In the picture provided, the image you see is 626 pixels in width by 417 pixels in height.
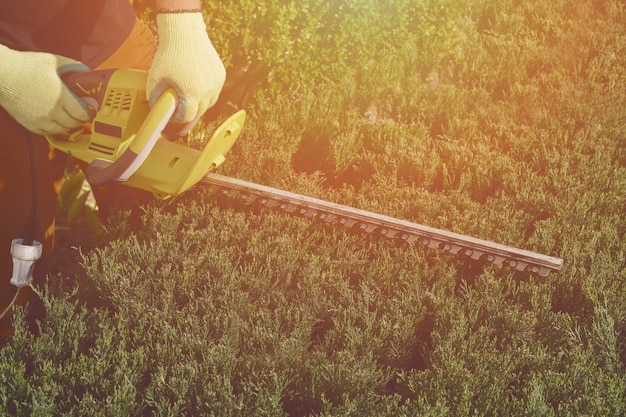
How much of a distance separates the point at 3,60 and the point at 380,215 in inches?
90.2

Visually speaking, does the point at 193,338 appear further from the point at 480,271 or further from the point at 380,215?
the point at 480,271

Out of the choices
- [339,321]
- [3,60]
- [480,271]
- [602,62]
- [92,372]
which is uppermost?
[602,62]

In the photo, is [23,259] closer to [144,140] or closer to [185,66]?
[144,140]

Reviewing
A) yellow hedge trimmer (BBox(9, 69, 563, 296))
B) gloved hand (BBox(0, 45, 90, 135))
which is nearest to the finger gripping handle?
yellow hedge trimmer (BBox(9, 69, 563, 296))

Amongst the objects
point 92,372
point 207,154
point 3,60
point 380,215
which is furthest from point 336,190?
point 3,60

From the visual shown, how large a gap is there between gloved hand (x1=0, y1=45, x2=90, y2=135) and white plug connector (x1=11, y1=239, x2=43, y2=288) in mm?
700

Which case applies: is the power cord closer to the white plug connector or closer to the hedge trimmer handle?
the white plug connector

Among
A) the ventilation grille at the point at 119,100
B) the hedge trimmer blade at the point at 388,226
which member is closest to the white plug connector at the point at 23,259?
the ventilation grille at the point at 119,100

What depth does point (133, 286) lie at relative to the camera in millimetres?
3631

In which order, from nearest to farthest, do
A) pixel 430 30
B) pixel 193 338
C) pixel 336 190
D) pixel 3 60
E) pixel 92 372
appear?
pixel 3 60 → pixel 92 372 → pixel 193 338 → pixel 336 190 → pixel 430 30

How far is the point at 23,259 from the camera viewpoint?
3.15 meters

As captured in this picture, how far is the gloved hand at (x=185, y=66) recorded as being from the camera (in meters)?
2.53

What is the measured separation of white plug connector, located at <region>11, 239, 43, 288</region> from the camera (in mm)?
3137

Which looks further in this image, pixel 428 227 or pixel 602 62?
pixel 602 62
